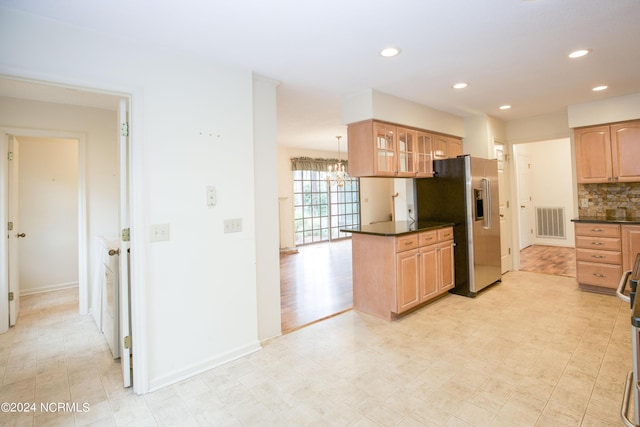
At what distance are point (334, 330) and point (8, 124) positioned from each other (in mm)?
4041

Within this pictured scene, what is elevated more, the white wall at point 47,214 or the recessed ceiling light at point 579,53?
the recessed ceiling light at point 579,53

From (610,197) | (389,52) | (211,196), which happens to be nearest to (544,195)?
(610,197)

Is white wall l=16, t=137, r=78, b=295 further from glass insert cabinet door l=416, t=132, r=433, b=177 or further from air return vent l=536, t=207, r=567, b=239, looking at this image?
air return vent l=536, t=207, r=567, b=239

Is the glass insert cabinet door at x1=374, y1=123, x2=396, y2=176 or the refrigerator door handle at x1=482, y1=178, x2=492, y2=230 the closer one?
the glass insert cabinet door at x1=374, y1=123, x2=396, y2=176

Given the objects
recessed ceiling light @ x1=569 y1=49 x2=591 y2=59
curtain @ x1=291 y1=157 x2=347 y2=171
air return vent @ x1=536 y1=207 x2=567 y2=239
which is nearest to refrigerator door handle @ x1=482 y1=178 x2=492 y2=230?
recessed ceiling light @ x1=569 y1=49 x2=591 y2=59

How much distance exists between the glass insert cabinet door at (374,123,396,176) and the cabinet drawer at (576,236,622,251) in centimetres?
272

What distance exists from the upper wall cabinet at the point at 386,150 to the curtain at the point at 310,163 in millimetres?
4357

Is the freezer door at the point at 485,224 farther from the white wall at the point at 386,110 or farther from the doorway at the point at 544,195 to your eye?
the doorway at the point at 544,195

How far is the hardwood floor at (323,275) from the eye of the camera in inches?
145

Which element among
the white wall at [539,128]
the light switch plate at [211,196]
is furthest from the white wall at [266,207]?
the white wall at [539,128]

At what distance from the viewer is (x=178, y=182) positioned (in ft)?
7.82

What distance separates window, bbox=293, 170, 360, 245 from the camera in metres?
8.52

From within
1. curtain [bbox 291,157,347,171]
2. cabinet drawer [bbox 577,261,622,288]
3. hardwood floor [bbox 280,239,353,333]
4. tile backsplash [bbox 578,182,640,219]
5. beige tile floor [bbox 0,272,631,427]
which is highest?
curtain [bbox 291,157,347,171]

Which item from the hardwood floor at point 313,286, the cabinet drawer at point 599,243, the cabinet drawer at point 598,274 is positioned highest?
the cabinet drawer at point 599,243
